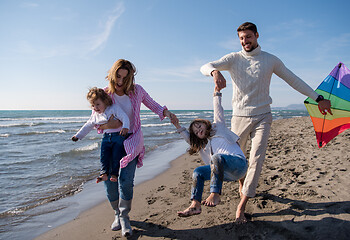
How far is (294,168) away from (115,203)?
3689 mm

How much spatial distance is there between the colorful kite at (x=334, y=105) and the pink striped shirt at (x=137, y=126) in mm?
2369

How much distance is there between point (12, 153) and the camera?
8695 mm

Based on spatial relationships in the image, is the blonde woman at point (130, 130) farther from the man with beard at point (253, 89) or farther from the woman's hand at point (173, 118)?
the man with beard at point (253, 89)

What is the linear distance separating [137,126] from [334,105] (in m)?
3.04

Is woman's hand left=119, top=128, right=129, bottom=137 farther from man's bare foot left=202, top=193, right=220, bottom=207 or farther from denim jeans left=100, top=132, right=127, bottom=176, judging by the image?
man's bare foot left=202, top=193, right=220, bottom=207

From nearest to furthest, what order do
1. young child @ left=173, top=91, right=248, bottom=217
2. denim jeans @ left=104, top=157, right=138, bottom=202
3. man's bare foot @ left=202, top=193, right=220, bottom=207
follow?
1. man's bare foot @ left=202, top=193, right=220, bottom=207
2. young child @ left=173, top=91, right=248, bottom=217
3. denim jeans @ left=104, top=157, right=138, bottom=202

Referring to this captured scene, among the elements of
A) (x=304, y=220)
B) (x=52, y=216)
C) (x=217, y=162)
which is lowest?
(x=52, y=216)

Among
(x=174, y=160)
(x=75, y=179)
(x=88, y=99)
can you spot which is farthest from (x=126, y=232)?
(x=174, y=160)

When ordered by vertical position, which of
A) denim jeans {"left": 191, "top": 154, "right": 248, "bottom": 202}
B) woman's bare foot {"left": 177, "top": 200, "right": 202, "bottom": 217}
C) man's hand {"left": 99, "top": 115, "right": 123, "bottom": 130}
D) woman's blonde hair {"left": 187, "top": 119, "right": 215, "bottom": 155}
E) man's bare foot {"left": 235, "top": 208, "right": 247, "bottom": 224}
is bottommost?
man's bare foot {"left": 235, "top": 208, "right": 247, "bottom": 224}

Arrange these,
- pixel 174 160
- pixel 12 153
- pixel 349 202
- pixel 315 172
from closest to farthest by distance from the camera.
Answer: pixel 349 202
pixel 315 172
pixel 174 160
pixel 12 153

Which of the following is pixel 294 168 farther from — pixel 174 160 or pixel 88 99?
pixel 88 99

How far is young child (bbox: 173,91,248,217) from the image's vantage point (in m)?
2.29

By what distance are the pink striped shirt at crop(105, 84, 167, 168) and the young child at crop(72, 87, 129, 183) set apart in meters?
0.10

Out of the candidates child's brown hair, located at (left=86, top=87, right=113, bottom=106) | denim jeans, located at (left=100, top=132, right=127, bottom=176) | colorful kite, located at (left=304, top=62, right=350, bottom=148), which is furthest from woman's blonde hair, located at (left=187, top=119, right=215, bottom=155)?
colorful kite, located at (left=304, top=62, right=350, bottom=148)
